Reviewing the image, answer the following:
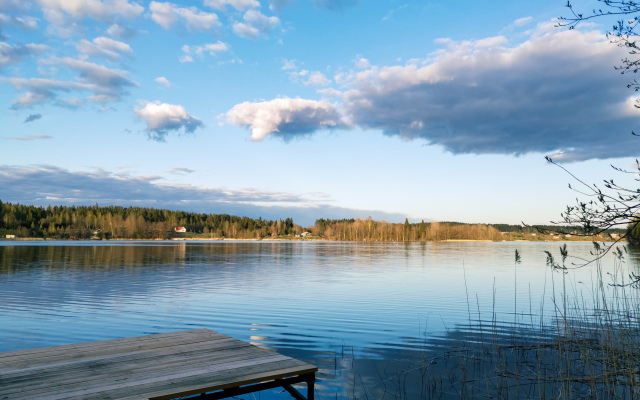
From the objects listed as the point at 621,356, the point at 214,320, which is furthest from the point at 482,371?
the point at 214,320

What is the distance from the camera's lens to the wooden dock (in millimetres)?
5047

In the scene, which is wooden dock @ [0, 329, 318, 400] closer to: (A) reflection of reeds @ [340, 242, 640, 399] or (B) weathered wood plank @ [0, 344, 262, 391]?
(B) weathered wood plank @ [0, 344, 262, 391]

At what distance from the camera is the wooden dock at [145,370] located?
16.6 feet

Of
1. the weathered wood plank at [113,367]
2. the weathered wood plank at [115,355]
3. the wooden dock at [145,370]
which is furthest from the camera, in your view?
the weathered wood plank at [115,355]

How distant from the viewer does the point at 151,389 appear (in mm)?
5078

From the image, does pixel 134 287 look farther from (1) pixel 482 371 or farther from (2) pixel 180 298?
(1) pixel 482 371

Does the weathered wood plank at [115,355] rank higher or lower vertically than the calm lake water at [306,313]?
higher

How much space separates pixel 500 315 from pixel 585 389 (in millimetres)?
9260

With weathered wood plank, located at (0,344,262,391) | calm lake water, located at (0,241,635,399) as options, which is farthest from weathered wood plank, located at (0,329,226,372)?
calm lake water, located at (0,241,635,399)

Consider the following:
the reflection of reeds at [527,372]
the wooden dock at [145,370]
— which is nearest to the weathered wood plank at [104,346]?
the wooden dock at [145,370]

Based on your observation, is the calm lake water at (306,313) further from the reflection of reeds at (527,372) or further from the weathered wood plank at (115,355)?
the weathered wood plank at (115,355)

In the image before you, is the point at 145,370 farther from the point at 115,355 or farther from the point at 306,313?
the point at 306,313

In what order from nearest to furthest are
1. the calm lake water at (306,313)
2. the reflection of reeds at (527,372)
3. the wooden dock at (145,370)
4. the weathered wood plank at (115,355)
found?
the wooden dock at (145,370) < the weathered wood plank at (115,355) < the reflection of reeds at (527,372) < the calm lake water at (306,313)

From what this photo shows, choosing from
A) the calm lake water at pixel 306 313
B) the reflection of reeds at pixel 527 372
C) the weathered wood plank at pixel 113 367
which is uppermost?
the weathered wood plank at pixel 113 367
